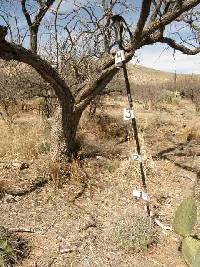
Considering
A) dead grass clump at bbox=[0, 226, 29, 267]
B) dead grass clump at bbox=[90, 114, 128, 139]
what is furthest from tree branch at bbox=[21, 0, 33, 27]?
dead grass clump at bbox=[0, 226, 29, 267]

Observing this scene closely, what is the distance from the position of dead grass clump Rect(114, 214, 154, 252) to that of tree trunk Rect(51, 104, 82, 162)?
8.20 ft

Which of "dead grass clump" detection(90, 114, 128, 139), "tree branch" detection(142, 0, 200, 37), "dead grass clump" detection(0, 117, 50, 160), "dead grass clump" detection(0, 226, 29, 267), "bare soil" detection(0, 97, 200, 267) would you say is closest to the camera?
"dead grass clump" detection(0, 226, 29, 267)

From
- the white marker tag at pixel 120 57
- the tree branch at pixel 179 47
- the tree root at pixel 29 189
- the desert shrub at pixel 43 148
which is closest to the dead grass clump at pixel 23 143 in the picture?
the desert shrub at pixel 43 148

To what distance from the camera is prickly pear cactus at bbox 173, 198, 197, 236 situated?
14.5 ft

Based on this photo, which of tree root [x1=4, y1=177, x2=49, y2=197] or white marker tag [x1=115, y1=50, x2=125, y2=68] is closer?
white marker tag [x1=115, y1=50, x2=125, y2=68]

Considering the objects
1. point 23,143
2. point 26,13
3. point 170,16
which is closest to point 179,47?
point 170,16

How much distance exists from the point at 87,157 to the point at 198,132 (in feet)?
11.0

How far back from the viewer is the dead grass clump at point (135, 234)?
5.79m

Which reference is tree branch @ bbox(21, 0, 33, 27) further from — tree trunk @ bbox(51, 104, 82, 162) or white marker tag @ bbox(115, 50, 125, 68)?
white marker tag @ bbox(115, 50, 125, 68)

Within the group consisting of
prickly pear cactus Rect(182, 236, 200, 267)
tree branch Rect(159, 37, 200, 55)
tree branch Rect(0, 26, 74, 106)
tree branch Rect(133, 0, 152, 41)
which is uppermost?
tree branch Rect(133, 0, 152, 41)

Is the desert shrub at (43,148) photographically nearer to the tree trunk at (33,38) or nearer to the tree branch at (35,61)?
the tree branch at (35,61)

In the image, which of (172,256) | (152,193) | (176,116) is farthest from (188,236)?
(176,116)

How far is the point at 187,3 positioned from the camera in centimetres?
658

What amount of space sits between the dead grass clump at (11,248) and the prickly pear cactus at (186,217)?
1.89 metres
